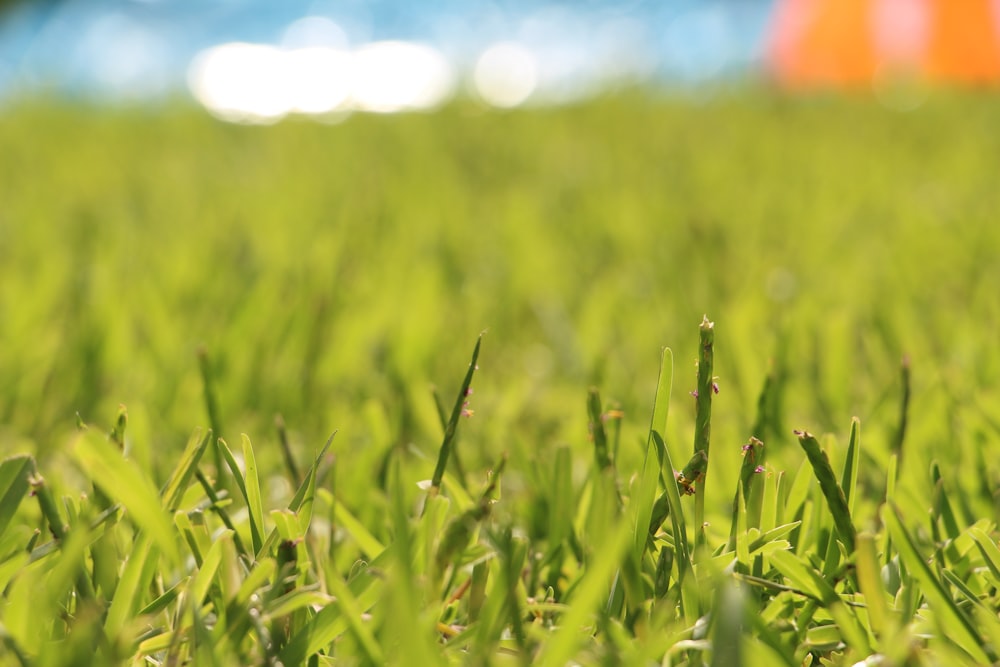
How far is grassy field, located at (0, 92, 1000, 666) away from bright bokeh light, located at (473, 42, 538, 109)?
1.40 meters

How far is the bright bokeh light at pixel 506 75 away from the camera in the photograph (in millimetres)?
3938

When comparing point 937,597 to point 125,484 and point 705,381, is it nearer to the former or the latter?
point 705,381

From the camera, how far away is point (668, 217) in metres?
1.81

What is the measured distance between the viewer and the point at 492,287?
1468 mm

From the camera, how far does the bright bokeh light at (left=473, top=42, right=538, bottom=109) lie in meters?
3.94

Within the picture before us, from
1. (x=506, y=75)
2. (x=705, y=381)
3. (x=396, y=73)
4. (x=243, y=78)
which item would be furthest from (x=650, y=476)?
(x=396, y=73)

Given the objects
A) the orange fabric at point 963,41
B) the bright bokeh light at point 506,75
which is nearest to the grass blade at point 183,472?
the bright bokeh light at point 506,75

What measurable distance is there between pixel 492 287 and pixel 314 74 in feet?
14.6

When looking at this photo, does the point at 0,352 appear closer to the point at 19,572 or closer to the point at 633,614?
the point at 19,572

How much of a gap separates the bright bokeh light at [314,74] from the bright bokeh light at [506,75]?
32 centimetres

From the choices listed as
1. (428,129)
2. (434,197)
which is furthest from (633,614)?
(428,129)

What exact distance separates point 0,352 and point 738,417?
2.56ft

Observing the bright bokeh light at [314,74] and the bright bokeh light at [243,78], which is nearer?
the bright bokeh light at [243,78]

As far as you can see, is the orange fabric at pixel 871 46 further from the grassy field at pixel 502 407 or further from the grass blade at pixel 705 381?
the grass blade at pixel 705 381
